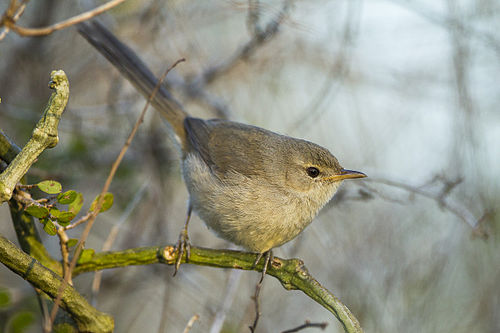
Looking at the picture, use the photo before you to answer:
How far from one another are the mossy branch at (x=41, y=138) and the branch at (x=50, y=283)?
0.21 meters

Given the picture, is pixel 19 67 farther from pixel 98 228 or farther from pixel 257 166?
pixel 257 166

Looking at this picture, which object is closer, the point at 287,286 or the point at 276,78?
the point at 287,286

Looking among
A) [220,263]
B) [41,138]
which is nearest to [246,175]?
[220,263]

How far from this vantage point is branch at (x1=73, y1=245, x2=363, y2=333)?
6.09 ft

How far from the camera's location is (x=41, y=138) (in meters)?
1.68

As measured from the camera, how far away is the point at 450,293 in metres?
4.05

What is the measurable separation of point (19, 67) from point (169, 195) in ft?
6.24

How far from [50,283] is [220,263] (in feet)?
2.59

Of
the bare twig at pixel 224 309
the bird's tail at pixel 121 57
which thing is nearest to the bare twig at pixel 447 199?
the bare twig at pixel 224 309

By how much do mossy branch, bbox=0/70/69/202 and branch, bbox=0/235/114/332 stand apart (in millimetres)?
205

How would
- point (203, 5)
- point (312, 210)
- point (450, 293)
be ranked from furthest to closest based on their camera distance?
1. point (203, 5)
2. point (450, 293)
3. point (312, 210)

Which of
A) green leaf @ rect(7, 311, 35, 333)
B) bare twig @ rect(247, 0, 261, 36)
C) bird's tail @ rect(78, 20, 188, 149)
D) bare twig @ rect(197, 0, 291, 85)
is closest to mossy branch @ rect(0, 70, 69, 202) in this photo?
green leaf @ rect(7, 311, 35, 333)

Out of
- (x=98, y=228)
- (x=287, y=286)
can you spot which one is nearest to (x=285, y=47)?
(x=98, y=228)

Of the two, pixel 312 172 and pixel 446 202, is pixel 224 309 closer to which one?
pixel 312 172
